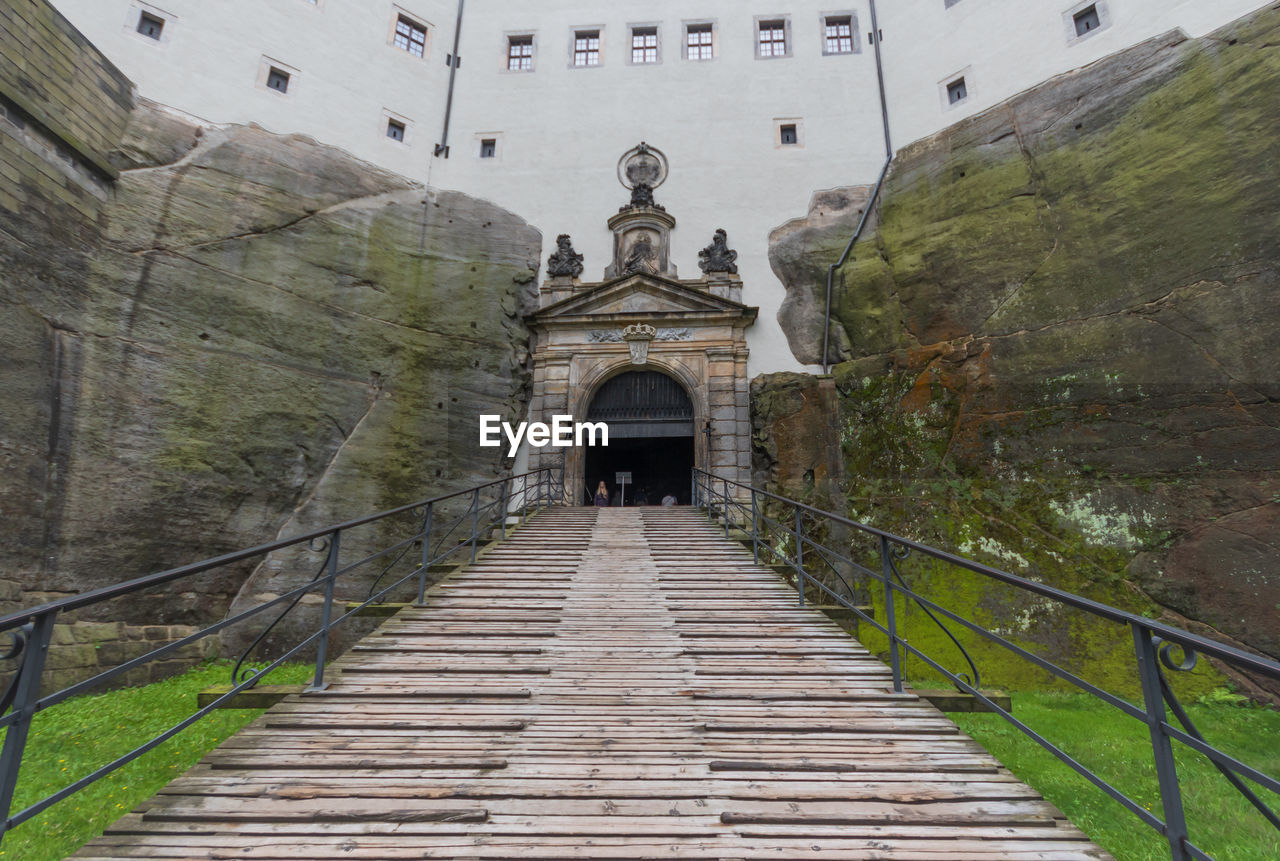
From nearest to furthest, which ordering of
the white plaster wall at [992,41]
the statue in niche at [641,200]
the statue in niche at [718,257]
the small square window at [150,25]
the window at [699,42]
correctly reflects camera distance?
the white plaster wall at [992,41] < the small square window at [150,25] < the statue in niche at [718,257] < the statue in niche at [641,200] < the window at [699,42]

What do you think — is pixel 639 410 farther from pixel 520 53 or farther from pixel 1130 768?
pixel 520 53

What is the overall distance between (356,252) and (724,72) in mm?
11324

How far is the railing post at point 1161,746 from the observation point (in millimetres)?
2066

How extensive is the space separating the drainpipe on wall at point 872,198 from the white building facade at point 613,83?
115 mm

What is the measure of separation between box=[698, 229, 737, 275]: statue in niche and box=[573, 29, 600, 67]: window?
7109mm

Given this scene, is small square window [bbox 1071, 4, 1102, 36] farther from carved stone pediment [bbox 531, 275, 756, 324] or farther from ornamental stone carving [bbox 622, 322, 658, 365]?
ornamental stone carving [bbox 622, 322, 658, 365]

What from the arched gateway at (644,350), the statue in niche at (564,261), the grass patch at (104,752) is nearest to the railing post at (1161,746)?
the grass patch at (104,752)

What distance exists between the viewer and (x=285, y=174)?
519 inches

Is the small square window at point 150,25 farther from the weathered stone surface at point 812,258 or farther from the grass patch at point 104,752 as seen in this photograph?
the weathered stone surface at point 812,258

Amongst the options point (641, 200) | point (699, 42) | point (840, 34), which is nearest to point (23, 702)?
point (641, 200)

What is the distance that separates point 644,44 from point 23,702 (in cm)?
1986

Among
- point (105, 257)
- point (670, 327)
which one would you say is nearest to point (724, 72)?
point (670, 327)

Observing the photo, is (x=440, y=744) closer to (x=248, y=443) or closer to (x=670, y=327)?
(x=248, y=443)

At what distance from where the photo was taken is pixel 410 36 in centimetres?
1664
